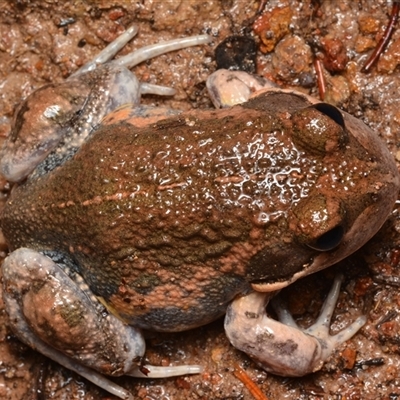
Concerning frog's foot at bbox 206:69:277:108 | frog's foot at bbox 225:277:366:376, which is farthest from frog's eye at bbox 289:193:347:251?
frog's foot at bbox 206:69:277:108

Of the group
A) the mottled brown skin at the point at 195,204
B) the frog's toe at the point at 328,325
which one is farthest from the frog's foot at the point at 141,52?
the frog's toe at the point at 328,325

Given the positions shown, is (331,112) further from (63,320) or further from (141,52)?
(63,320)

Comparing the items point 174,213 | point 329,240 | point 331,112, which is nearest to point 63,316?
point 174,213

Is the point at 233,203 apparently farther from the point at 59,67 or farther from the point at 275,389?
the point at 59,67

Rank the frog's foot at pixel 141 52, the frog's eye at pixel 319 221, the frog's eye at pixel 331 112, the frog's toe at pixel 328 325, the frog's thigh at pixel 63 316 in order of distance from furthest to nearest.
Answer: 1. the frog's foot at pixel 141 52
2. the frog's toe at pixel 328 325
3. the frog's thigh at pixel 63 316
4. the frog's eye at pixel 331 112
5. the frog's eye at pixel 319 221

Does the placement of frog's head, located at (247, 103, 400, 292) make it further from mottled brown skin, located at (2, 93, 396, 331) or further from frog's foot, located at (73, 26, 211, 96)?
frog's foot, located at (73, 26, 211, 96)

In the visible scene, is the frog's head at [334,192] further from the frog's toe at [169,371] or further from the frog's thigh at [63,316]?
the frog's toe at [169,371]
